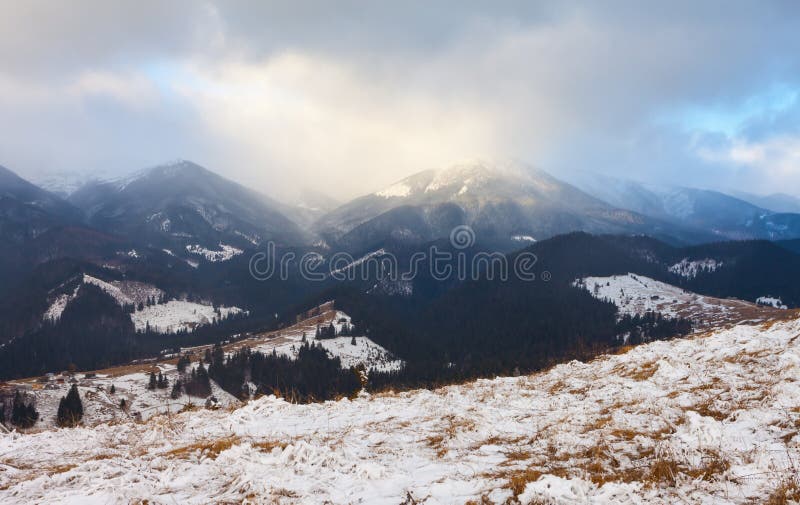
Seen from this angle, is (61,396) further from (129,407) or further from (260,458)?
(260,458)

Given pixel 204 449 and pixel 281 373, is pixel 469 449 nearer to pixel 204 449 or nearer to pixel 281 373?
pixel 204 449

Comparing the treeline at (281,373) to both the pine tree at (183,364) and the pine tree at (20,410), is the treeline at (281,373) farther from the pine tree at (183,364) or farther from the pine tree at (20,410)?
the pine tree at (20,410)

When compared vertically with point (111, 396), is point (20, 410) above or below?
above

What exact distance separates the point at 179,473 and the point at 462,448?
656 centimetres

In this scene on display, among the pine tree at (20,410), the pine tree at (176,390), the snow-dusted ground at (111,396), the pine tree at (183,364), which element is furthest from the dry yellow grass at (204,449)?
the pine tree at (183,364)

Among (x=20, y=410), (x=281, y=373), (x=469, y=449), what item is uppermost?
(x=469, y=449)

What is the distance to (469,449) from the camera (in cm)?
1054

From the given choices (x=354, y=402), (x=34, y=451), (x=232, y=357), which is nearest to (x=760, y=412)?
(x=354, y=402)

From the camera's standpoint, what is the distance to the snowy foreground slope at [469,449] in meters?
7.35

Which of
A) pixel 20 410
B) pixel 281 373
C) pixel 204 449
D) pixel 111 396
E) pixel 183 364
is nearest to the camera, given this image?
pixel 204 449

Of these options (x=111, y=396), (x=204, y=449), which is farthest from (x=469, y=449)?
(x=111, y=396)

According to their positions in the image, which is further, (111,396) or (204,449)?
(111,396)

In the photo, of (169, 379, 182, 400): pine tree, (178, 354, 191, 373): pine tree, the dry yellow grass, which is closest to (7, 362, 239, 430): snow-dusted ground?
(169, 379, 182, 400): pine tree

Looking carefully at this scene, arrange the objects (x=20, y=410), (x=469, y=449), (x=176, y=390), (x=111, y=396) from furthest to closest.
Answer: (x=176, y=390) < (x=111, y=396) < (x=20, y=410) < (x=469, y=449)
